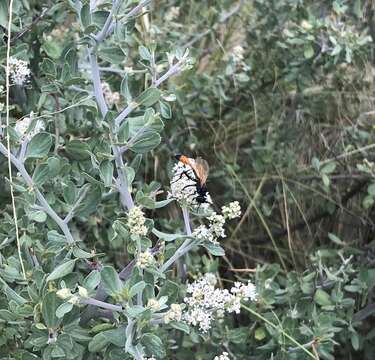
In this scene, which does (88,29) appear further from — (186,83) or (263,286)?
(186,83)

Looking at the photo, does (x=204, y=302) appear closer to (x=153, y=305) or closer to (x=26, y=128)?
(x=153, y=305)

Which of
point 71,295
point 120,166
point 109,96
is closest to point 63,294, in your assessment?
point 71,295

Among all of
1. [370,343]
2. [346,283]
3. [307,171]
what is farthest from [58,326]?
[307,171]

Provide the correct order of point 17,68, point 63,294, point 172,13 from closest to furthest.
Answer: point 63,294
point 17,68
point 172,13

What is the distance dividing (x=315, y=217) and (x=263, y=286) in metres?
0.58

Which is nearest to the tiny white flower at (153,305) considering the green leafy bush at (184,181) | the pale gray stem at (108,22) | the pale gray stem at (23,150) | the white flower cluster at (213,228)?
the green leafy bush at (184,181)

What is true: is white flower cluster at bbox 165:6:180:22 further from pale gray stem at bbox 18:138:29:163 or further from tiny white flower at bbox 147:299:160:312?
tiny white flower at bbox 147:299:160:312

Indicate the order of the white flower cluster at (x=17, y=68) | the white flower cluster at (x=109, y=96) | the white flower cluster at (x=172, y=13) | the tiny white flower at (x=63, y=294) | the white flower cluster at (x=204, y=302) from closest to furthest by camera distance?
the tiny white flower at (x=63, y=294), the white flower cluster at (x=204, y=302), the white flower cluster at (x=17, y=68), the white flower cluster at (x=109, y=96), the white flower cluster at (x=172, y=13)

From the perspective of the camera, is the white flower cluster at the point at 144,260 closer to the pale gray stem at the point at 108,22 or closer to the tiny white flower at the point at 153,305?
the tiny white flower at the point at 153,305

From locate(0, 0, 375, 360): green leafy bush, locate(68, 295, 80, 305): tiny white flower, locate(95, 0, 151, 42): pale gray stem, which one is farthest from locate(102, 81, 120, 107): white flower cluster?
locate(68, 295, 80, 305): tiny white flower

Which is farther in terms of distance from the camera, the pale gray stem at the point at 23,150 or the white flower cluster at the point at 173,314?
the pale gray stem at the point at 23,150

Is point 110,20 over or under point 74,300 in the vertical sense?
over

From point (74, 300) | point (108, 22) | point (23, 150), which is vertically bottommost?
point (74, 300)

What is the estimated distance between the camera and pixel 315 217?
2.00 m
